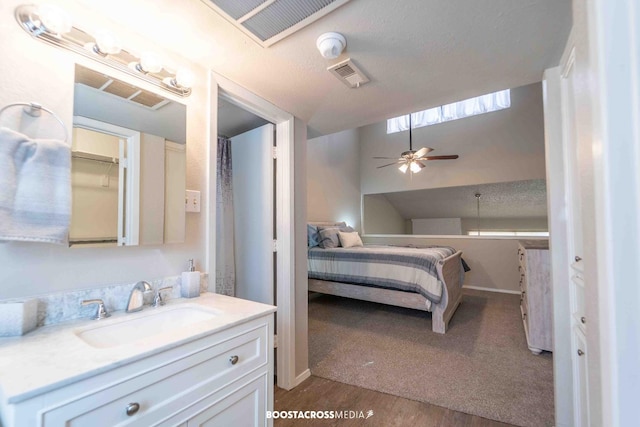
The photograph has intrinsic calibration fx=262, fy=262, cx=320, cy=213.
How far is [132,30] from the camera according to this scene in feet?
4.01

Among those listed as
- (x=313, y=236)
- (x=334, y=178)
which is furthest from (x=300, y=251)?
(x=334, y=178)

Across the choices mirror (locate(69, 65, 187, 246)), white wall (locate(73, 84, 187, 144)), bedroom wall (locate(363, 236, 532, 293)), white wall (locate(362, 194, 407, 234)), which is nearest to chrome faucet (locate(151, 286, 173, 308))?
mirror (locate(69, 65, 187, 246))

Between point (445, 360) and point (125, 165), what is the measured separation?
8.99ft

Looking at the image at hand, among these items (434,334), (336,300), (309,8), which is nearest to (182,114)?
(309,8)

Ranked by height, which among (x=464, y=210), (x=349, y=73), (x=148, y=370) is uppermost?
(x=349, y=73)

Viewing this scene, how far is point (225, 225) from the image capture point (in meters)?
2.54

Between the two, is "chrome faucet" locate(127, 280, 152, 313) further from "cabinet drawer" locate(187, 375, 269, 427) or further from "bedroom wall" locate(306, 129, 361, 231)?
"bedroom wall" locate(306, 129, 361, 231)

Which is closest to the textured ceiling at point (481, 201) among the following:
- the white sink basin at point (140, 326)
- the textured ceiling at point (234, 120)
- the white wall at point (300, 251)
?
the white wall at point (300, 251)

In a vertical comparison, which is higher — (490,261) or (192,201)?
(192,201)

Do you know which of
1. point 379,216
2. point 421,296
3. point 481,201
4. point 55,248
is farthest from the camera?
Result: point 379,216

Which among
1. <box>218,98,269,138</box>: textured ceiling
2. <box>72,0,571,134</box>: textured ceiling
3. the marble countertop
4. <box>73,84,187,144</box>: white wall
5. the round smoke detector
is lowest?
the marble countertop

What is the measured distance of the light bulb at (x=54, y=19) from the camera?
3.20 feet

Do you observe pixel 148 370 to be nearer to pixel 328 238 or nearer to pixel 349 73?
pixel 349 73

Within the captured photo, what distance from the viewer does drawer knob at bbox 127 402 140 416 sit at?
71cm
